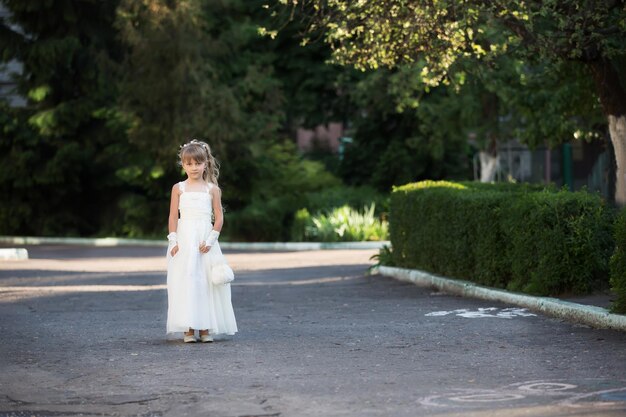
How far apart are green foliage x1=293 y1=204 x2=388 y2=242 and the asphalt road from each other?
1789 centimetres

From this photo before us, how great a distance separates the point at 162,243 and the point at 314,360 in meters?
28.3

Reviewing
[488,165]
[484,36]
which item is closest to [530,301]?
[484,36]

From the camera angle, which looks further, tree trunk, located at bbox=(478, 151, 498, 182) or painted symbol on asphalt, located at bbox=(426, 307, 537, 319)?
tree trunk, located at bbox=(478, 151, 498, 182)

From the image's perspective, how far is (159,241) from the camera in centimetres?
3928

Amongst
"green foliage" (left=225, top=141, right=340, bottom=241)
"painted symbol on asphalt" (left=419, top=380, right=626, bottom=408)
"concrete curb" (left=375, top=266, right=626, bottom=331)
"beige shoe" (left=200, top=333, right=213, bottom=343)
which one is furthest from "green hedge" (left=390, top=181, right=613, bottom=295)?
"green foliage" (left=225, top=141, right=340, bottom=241)

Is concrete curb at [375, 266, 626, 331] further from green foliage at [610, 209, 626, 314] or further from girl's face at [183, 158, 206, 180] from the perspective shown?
girl's face at [183, 158, 206, 180]

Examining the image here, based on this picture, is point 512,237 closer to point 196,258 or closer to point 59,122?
point 196,258

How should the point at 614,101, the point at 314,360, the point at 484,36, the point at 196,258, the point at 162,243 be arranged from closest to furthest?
1. the point at 314,360
2. the point at 196,258
3. the point at 614,101
4. the point at 484,36
5. the point at 162,243

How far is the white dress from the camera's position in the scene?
1192 cm

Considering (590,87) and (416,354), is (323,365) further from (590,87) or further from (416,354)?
(590,87)

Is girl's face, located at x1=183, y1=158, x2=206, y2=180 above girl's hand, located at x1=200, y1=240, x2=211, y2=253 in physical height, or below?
above

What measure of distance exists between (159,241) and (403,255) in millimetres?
18489

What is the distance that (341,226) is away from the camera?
36469 mm

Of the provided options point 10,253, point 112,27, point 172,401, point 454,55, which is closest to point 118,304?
point 454,55
